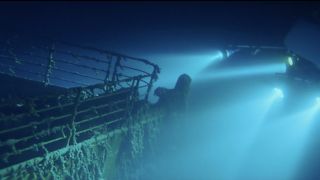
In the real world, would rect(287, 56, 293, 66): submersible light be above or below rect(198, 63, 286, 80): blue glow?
above

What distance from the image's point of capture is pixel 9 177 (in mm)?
4816

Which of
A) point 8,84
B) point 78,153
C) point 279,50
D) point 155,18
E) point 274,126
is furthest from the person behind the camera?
point 155,18

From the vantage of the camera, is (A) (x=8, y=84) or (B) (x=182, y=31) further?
(B) (x=182, y=31)

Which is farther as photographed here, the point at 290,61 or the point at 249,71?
the point at 249,71

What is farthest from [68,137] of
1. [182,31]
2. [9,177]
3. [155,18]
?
[155,18]

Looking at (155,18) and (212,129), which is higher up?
(155,18)

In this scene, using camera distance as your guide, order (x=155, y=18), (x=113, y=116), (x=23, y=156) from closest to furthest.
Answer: (x=23, y=156) → (x=113, y=116) → (x=155, y=18)

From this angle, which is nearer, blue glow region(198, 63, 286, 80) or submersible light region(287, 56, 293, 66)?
submersible light region(287, 56, 293, 66)

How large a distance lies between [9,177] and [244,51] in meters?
10.1

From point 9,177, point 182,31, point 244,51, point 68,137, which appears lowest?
point 9,177

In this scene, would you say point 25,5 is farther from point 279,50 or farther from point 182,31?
point 279,50

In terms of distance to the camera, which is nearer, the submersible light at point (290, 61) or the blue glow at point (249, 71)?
the submersible light at point (290, 61)

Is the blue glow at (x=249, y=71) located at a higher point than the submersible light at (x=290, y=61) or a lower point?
lower

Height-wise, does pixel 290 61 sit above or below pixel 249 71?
above
